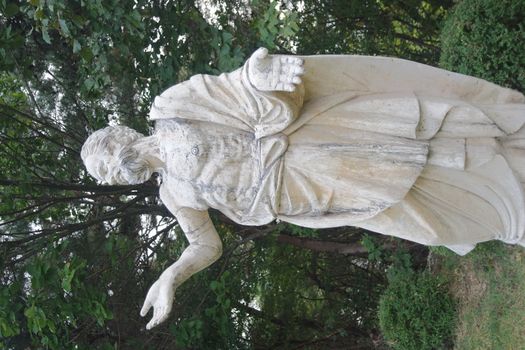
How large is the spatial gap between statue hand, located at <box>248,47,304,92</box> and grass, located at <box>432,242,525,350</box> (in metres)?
3.16

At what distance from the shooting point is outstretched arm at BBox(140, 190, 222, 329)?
3572 mm

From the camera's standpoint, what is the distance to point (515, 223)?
3.77 m

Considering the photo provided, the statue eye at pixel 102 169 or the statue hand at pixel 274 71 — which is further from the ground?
the statue hand at pixel 274 71

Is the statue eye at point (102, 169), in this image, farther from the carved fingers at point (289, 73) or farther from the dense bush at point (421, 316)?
the dense bush at point (421, 316)

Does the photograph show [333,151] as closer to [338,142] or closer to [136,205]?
[338,142]

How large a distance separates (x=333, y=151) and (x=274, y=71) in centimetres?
59

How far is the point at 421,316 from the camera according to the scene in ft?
22.8

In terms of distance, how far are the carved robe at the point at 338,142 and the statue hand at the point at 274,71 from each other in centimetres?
9

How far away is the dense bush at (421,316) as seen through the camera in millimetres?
6875

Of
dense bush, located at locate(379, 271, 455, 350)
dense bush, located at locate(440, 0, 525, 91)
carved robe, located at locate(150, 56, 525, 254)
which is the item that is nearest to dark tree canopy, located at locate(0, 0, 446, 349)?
dense bush, located at locate(379, 271, 455, 350)

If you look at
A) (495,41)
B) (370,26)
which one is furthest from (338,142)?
(370,26)

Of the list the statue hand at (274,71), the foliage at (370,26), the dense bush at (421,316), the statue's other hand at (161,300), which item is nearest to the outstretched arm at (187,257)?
the statue's other hand at (161,300)

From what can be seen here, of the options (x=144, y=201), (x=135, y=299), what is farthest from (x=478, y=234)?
(x=144, y=201)

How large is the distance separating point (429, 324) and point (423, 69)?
4.09m
